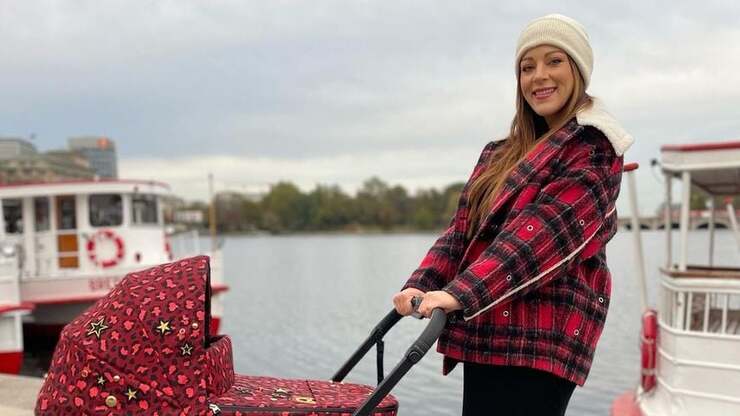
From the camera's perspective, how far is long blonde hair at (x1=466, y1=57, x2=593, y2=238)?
2.10 meters

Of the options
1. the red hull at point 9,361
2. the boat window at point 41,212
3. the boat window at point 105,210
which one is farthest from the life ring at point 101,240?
the red hull at point 9,361

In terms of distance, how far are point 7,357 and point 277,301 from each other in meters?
15.2

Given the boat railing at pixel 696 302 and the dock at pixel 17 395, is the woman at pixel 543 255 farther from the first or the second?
the boat railing at pixel 696 302

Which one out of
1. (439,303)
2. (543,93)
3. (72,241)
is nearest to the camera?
(439,303)

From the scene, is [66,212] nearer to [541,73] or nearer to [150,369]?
[150,369]

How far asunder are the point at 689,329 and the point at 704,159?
1.57 meters

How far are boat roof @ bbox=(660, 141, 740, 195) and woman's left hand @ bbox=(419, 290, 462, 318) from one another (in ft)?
19.1

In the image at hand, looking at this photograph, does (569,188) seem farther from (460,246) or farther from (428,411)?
(428,411)

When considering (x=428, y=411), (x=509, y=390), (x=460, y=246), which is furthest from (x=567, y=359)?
(x=428, y=411)

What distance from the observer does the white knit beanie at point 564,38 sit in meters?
2.05

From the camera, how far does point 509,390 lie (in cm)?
200

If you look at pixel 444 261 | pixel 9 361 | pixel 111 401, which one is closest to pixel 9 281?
pixel 9 361

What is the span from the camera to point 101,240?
14977mm

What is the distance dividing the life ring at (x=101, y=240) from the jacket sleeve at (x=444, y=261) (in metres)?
13.5
